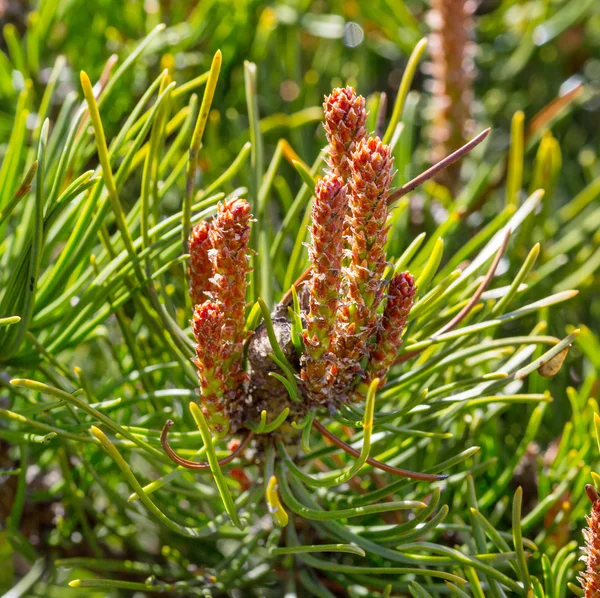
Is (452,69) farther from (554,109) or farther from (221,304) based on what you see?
(221,304)

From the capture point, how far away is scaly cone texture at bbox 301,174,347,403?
34 cm

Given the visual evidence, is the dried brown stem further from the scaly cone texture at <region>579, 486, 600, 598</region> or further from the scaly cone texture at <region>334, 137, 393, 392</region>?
the scaly cone texture at <region>579, 486, 600, 598</region>

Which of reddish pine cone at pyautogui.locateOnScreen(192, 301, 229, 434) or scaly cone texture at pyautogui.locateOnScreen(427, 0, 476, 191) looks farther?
scaly cone texture at pyautogui.locateOnScreen(427, 0, 476, 191)

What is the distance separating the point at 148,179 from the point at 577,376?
1.53ft

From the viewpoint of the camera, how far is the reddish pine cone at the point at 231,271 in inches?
14.1

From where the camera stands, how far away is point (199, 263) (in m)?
0.41

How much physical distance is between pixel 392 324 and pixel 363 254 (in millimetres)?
42

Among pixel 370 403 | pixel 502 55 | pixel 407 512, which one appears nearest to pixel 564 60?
pixel 502 55

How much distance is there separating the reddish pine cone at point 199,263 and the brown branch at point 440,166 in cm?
10

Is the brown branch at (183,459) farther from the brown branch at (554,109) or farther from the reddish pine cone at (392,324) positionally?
the brown branch at (554,109)

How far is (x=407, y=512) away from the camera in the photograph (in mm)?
542

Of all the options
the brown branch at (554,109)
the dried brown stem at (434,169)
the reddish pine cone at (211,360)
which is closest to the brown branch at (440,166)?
the dried brown stem at (434,169)

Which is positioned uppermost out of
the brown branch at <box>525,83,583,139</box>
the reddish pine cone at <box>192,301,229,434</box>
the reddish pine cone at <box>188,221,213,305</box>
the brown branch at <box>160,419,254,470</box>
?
the brown branch at <box>525,83,583,139</box>

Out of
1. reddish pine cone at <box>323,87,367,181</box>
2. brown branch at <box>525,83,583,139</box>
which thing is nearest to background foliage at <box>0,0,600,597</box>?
brown branch at <box>525,83,583,139</box>
